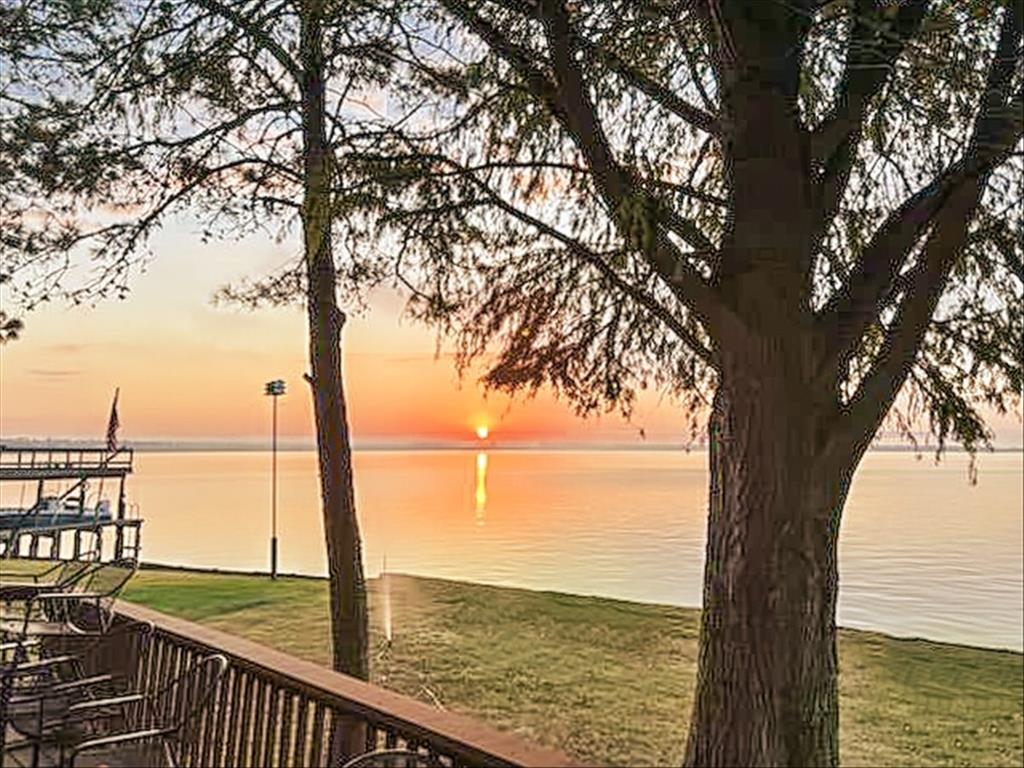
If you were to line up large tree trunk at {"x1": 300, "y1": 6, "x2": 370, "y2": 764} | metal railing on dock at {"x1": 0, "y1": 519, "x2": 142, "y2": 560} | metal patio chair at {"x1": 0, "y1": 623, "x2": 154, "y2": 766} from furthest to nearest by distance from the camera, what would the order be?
metal railing on dock at {"x1": 0, "y1": 519, "x2": 142, "y2": 560}, large tree trunk at {"x1": 300, "y1": 6, "x2": 370, "y2": 764}, metal patio chair at {"x1": 0, "y1": 623, "x2": 154, "y2": 766}

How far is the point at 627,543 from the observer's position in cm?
2295

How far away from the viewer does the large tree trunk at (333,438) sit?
587cm

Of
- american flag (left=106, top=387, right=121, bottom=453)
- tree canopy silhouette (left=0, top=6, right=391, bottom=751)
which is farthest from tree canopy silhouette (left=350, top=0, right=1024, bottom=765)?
american flag (left=106, top=387, right=121, bottom=453)

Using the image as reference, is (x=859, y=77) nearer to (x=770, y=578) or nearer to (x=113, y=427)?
(x=770, y=578)

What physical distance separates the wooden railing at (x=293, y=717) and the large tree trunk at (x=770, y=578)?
0.76m

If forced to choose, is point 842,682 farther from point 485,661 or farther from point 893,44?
point 893,44

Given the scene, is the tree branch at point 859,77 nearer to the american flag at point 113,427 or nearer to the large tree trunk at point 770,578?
the large tree trunk at point 770,578

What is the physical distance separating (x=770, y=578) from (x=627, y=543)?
20549mm

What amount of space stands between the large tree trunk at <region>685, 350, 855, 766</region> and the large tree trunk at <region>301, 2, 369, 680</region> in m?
3.35

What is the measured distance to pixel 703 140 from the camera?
14.2 feet

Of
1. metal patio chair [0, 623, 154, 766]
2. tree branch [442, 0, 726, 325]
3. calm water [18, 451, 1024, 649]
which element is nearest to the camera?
tree branch [442, 0, 726, 325]

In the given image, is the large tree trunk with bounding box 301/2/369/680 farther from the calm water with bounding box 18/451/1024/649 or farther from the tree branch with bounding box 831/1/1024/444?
the tree branch with bounding box 831/1/1024/444

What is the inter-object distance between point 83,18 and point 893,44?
4.67 metres

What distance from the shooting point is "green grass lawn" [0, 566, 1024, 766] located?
7.87m
